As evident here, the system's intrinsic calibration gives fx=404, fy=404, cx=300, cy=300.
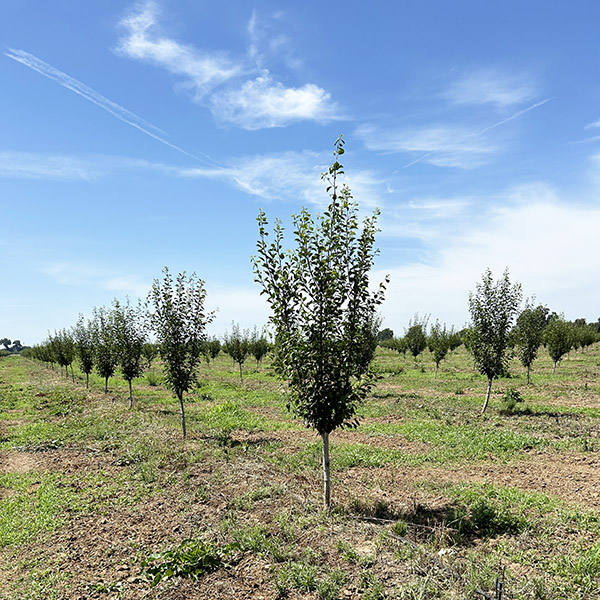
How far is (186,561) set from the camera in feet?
21.3

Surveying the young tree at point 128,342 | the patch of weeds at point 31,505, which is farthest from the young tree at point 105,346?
the patch of weeds at point 31,505

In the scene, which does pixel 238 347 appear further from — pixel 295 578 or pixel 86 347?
pixel 295 578

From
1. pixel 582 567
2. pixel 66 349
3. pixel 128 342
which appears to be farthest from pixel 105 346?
pixel 582 567

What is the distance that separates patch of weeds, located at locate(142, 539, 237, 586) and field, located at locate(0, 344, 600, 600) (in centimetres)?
3

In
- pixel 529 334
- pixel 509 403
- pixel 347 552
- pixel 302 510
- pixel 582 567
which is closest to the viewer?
pixel 582 567

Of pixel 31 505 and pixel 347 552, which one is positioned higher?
pixel 347 552

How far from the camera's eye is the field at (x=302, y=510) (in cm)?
596

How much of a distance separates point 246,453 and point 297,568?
6669 millimetres

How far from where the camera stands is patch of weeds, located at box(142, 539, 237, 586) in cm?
631

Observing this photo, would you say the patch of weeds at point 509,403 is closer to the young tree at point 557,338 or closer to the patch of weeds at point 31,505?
the young tree at point 557,338

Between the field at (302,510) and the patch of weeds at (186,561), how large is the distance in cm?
3

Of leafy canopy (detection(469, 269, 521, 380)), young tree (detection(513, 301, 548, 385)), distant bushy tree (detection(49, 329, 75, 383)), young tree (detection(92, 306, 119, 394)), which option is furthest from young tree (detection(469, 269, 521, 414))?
distant bushy tree (detection(49, 329, 75, 383))

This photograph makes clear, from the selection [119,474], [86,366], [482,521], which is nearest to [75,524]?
[119,474]

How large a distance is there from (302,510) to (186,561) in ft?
8.13
